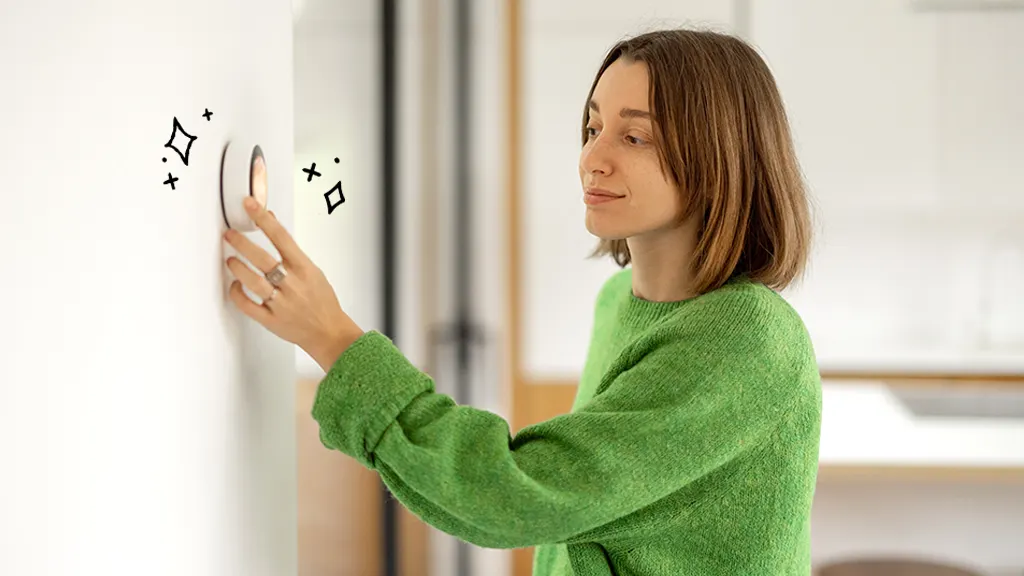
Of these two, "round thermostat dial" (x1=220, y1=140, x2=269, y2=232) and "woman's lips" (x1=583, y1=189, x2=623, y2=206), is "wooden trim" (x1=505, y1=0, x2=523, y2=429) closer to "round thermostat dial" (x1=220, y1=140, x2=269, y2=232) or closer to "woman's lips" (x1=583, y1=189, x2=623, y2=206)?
"woman's lips" (x1=583, y1=189, x2=623, y2=206)

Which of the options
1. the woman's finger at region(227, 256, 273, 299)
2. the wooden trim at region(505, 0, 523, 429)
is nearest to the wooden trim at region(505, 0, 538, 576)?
the wooden trim at region(505, 0, 523, 429)

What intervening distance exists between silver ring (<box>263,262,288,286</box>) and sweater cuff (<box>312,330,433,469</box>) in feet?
0.21

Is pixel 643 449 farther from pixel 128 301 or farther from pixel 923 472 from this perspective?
pixel 923 472

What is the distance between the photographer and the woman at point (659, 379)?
70 centimetres

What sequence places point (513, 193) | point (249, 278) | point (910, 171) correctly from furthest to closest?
point (513, 193)
point (910, 171)
point (249, 278)

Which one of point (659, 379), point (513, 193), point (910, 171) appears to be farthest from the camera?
point (513, 193)

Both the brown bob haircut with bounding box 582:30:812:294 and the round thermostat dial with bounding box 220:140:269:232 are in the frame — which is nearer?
the round thermostat dial with bounding box 220:140:269:232

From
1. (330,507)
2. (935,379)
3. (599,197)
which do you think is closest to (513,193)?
(935,379)

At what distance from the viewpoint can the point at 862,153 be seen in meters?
2.54

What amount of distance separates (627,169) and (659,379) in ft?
0.63

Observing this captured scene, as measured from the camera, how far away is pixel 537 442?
2.46 ft

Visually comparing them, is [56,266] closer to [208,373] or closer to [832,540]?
[208,373]

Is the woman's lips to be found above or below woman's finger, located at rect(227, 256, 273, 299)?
above

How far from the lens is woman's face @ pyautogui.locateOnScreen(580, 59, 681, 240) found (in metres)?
0.88
